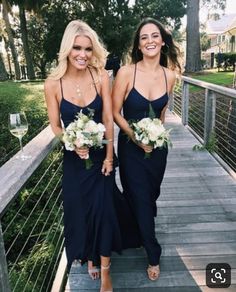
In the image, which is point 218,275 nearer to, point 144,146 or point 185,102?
point 144,146

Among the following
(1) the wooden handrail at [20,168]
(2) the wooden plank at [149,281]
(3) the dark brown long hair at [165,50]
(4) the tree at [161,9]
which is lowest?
(2) the wooden plank at [149,281]

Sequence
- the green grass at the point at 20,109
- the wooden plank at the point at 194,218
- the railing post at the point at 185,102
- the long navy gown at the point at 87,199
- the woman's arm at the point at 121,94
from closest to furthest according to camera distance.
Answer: the long navy gown at the point at 87,199 < the woman's arm at the point at 121,94 < the wooden plank at the point at 194,218 < the railing post at the point at 185,102 < the green grass at the point at 20,109

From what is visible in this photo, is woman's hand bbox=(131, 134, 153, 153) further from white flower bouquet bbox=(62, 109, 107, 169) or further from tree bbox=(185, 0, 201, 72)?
tree bbox=(185, 0, 201, 72)

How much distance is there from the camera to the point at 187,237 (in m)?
3.27

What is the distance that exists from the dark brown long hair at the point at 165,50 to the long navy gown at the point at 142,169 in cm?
40

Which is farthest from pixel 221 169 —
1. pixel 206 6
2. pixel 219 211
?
pixel 206 6

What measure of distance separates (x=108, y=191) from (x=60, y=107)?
659 mm

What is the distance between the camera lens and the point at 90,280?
→ 2.78 meters

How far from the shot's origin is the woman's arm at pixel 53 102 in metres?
2.44

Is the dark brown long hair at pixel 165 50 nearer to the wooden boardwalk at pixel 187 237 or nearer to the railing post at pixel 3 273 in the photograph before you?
the wooden boardwalk at pixel 187 237

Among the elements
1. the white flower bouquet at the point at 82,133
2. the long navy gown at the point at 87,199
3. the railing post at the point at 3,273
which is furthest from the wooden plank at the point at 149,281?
the railing post at the point at 3,273

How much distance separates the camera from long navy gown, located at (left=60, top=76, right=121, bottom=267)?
2.50 m

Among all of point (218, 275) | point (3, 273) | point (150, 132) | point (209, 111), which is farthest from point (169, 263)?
point (209, 111)

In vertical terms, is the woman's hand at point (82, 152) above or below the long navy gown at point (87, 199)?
above
